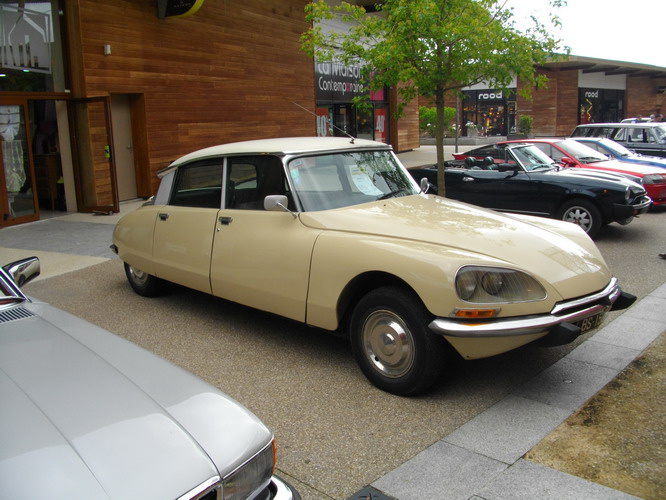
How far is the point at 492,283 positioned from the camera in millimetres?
3924

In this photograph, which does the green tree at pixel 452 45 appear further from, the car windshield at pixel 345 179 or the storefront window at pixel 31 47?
the storefront window at pixel 31 47

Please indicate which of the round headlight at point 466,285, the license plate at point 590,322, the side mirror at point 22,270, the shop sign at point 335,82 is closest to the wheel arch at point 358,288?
the round headlight at point 466,285

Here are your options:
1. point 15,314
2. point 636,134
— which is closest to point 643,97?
point 636,134

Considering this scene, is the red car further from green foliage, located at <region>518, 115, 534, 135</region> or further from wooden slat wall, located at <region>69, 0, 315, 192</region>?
green foliage, located at <region>518, 115, 534, 135</region>

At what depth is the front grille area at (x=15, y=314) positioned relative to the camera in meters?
2.99

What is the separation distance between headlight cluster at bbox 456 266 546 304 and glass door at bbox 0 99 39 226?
974 centimetres

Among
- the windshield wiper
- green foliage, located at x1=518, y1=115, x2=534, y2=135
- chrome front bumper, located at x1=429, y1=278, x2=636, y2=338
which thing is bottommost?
chrome front bumper, located at x1=429, y1=278, x2=636, y2=338

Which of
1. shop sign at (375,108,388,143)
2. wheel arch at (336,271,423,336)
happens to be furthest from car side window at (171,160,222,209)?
shop sign at (375,108,388,143)

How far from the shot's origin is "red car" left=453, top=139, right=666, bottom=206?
11703 millimetres

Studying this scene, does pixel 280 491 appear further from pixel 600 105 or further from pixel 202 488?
pixel 600 105

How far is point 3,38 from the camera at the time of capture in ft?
35.8

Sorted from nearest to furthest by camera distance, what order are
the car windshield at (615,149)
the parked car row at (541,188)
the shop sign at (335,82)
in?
the parked car row at (541,188)
the car windshield at (615,149)
the shop sign at (335,82)

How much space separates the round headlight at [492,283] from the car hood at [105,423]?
2.00 metres

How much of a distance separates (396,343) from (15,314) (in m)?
2.26
